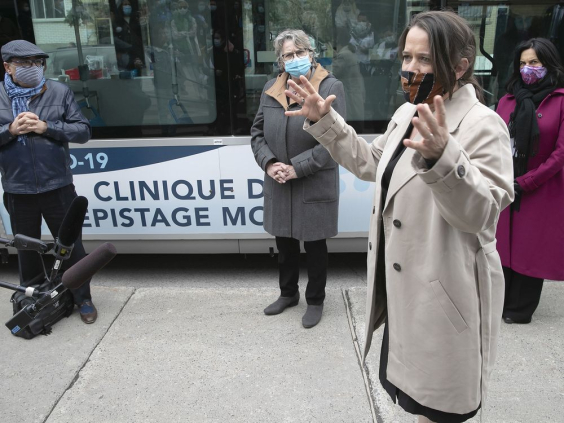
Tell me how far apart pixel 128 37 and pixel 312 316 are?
2420mm

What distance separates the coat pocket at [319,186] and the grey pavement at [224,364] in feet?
2.89

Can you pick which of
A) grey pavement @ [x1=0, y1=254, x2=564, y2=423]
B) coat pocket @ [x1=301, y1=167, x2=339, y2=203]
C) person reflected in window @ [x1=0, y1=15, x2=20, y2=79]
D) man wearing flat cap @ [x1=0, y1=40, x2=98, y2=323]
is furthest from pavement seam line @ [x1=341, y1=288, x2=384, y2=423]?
person reflected in window @ [x1=0, y1=15, x2=20, y2=79]

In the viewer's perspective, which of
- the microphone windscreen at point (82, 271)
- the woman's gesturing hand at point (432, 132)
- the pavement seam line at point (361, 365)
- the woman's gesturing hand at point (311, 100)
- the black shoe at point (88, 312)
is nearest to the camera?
the woman's gesturing hand at point (432, 132)

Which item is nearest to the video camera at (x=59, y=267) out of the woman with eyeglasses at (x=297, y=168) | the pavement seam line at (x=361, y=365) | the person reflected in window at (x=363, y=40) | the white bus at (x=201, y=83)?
the pavement seam line at (x=361, y=365)

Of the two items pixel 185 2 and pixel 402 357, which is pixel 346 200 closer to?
pixel 185 2

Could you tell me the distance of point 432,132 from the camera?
1310 mm

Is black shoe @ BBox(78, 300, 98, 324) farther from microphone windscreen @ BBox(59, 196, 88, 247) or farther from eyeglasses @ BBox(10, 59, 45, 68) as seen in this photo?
microphone windscreen @ BBox(59, 196, 88, 247)

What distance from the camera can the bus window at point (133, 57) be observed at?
390 cm

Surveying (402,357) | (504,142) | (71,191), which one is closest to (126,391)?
(71,191)

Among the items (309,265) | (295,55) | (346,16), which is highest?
(346,16)

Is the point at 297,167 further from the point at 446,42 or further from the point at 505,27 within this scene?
the point at 505,27

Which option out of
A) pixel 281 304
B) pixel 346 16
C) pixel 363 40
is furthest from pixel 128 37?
pixel 281 304

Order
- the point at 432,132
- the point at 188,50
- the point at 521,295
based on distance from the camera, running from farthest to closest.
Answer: the point at 188,50
the point at 521,295
the point at 432,132

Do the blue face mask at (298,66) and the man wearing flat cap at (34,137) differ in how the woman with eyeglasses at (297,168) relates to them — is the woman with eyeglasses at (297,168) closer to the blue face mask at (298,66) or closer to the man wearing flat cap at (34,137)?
the blue face mask at (298,66)
